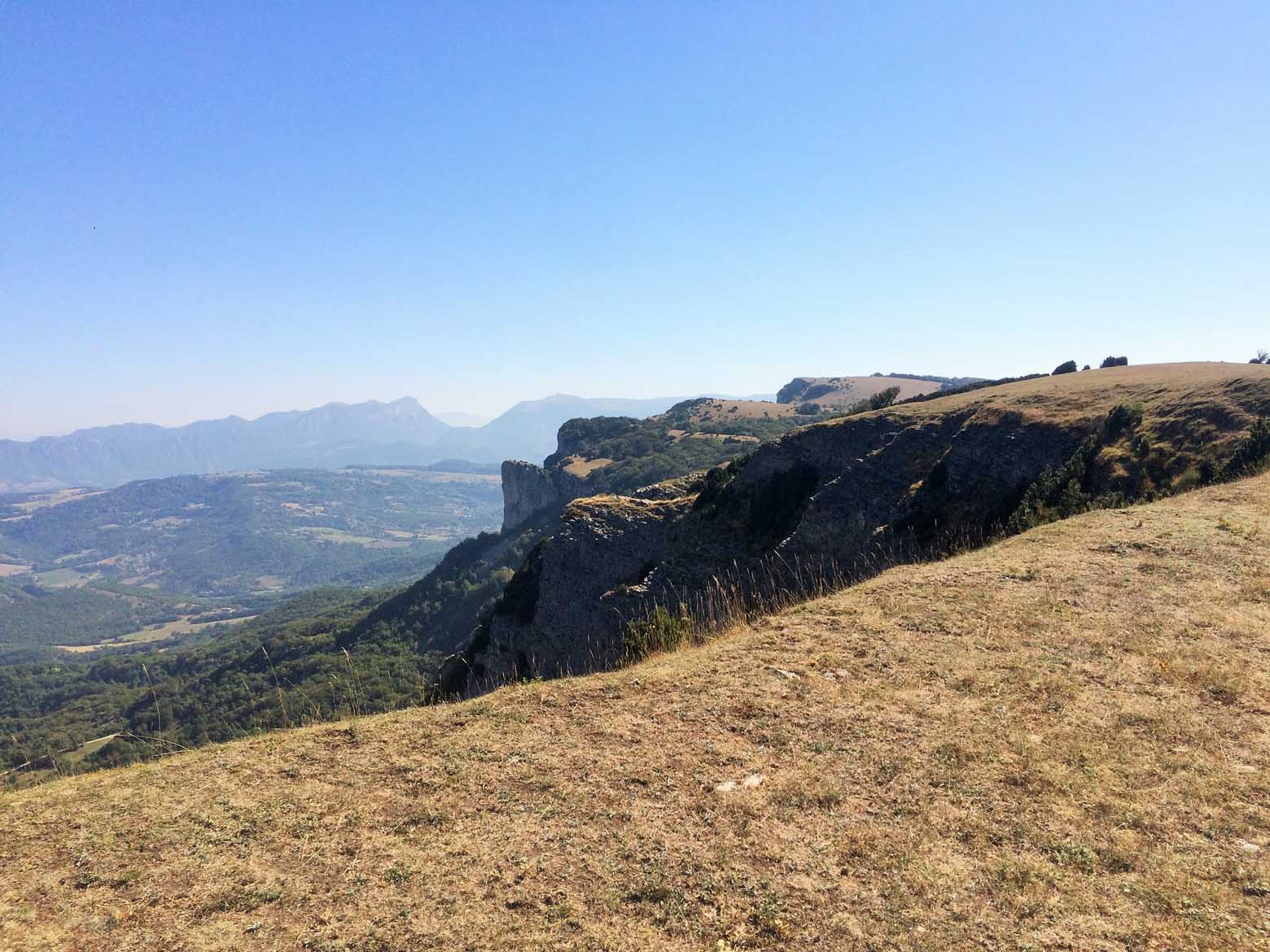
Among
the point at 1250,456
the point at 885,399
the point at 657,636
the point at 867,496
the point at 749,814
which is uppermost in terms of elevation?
the point at 885,399

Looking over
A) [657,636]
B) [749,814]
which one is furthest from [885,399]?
[749,814]

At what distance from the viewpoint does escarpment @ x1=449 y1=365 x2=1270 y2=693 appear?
59.5 ft

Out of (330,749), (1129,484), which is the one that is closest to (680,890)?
(330,749)

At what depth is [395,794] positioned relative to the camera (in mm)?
5969

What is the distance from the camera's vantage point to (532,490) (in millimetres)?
131000

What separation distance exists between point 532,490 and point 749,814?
12811 cm

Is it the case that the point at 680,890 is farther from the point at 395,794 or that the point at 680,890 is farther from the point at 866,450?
the point at 866,450

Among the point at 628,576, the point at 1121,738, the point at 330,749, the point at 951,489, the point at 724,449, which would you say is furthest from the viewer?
the point at 724,449

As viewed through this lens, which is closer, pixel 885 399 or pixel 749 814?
pixel 749 814

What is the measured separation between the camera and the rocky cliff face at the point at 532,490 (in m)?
115

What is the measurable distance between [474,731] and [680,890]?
3.56 meters

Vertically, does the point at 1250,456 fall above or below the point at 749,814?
above

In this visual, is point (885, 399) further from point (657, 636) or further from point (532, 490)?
point (532, 490)

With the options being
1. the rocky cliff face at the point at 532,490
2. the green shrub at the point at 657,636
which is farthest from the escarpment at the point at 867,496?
the rocky cliff face at the point at 532,490
